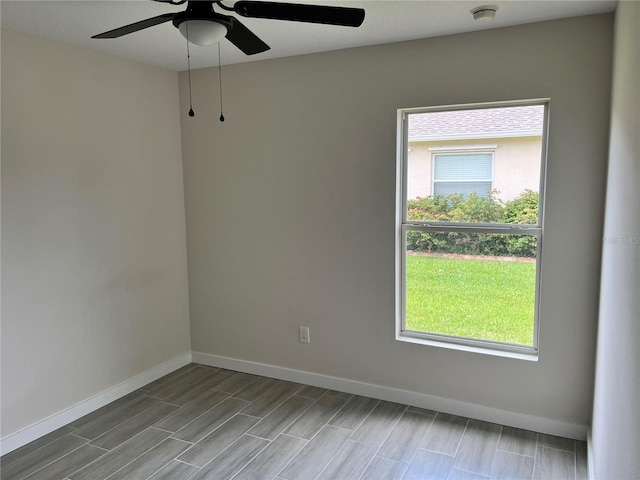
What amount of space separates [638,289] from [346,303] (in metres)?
2.18

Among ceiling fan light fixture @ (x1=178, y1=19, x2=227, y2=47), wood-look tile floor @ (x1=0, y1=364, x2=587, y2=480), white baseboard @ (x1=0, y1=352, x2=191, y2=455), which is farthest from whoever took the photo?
white baseboard @ (x1=0, y1=352, x2=191, y2=455)

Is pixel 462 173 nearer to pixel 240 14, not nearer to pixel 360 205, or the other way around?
pixel 360 205

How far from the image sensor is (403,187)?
3.15 metres

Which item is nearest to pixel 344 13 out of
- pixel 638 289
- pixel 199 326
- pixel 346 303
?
pixel 638 289

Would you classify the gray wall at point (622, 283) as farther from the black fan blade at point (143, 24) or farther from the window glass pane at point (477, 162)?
the black fan blade at point (143, 24)

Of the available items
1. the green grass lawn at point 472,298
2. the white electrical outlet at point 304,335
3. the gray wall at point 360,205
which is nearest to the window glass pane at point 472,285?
the green grass lawn at point 472,298

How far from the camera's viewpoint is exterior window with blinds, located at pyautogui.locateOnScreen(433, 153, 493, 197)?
2.90 meters

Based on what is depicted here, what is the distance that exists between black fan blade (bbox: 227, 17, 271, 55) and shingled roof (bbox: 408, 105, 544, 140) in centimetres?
131

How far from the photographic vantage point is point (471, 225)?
2.97 metres

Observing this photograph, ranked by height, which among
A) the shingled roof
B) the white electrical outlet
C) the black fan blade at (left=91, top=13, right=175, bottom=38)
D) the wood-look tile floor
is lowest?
the wood-look tile floor

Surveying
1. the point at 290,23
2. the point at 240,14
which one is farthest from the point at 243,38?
the point at 290,23

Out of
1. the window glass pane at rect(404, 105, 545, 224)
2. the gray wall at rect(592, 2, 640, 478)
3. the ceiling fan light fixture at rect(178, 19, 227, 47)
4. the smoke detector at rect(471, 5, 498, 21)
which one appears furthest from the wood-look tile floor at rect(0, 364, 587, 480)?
the smoke detector at rect(471, 5, 498, 21)

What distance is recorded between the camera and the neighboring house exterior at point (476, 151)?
279cm

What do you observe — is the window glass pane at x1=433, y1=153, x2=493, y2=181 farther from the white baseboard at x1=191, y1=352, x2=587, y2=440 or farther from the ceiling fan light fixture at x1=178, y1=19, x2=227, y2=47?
the ceiling fan light fixture at x1=178, y1=19, x2=227, y2=47
